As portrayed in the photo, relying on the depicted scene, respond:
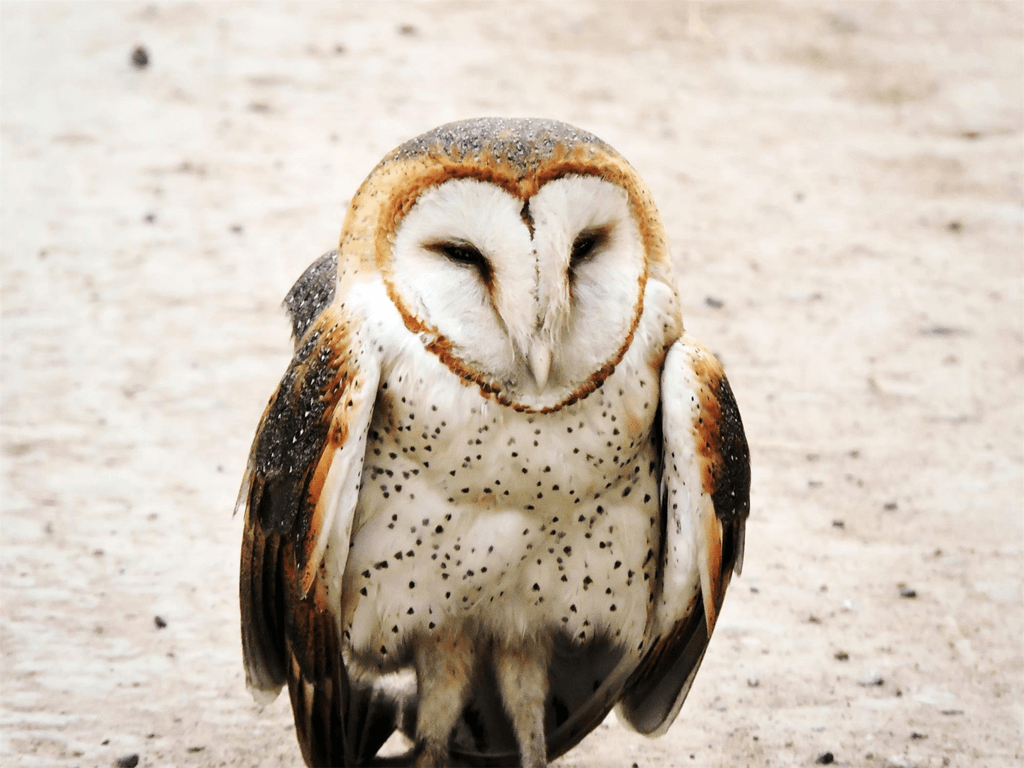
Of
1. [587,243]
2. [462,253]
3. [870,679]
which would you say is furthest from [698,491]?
[870,679]

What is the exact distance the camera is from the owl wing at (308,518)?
2227 millimetres

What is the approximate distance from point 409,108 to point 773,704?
3.85m

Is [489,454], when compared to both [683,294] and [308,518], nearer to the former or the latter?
[308,518]

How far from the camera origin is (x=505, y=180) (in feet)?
6.68

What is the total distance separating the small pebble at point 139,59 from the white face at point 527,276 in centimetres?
487

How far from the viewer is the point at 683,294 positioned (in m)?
4.98

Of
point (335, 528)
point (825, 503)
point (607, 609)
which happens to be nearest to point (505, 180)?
point (335, 528)

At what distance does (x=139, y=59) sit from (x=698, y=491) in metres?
5.12

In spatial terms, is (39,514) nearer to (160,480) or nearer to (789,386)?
(160,480)

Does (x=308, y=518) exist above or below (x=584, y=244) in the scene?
below

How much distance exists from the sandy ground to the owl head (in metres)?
1.29

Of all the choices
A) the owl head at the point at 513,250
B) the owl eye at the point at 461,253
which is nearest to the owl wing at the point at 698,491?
the owl head at the point at 513,250

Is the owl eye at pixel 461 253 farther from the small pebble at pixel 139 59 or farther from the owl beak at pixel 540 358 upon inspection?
the small pebble at pixel 139 59

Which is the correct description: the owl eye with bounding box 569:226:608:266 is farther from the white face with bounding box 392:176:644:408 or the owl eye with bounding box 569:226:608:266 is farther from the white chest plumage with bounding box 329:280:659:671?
the white chest plumage with bounding box 329:280:659:671
